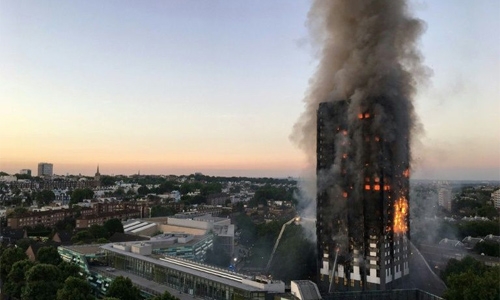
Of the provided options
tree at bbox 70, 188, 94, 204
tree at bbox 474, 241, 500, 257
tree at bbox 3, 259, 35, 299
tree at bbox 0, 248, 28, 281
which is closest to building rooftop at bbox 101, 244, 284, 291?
tree at bbox 3, 259, 35, 299

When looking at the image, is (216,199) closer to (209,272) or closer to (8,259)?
(8,259)

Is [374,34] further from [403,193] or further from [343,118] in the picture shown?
[403,193]

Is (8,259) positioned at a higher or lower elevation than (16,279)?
higher

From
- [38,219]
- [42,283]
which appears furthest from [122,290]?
[38,219]

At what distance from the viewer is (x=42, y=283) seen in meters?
34.8

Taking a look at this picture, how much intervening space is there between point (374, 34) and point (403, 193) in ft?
55.6

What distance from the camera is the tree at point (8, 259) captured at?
4262 cm

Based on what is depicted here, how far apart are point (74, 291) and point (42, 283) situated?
496 centimetres

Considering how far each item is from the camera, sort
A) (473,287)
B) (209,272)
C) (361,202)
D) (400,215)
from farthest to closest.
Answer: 1. (400,215)
2. (361,202)
3. (209,272)
4. (473,287)

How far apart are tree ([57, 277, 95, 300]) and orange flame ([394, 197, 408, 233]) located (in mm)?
28720

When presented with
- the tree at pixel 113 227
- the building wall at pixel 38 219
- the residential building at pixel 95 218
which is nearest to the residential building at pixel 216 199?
the residential building at pixel 95 218

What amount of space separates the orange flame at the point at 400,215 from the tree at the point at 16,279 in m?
34.2

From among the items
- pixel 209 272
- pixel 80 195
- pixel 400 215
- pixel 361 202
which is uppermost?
pixel 361 202

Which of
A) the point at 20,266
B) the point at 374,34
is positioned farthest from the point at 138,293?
the point at 374,34
